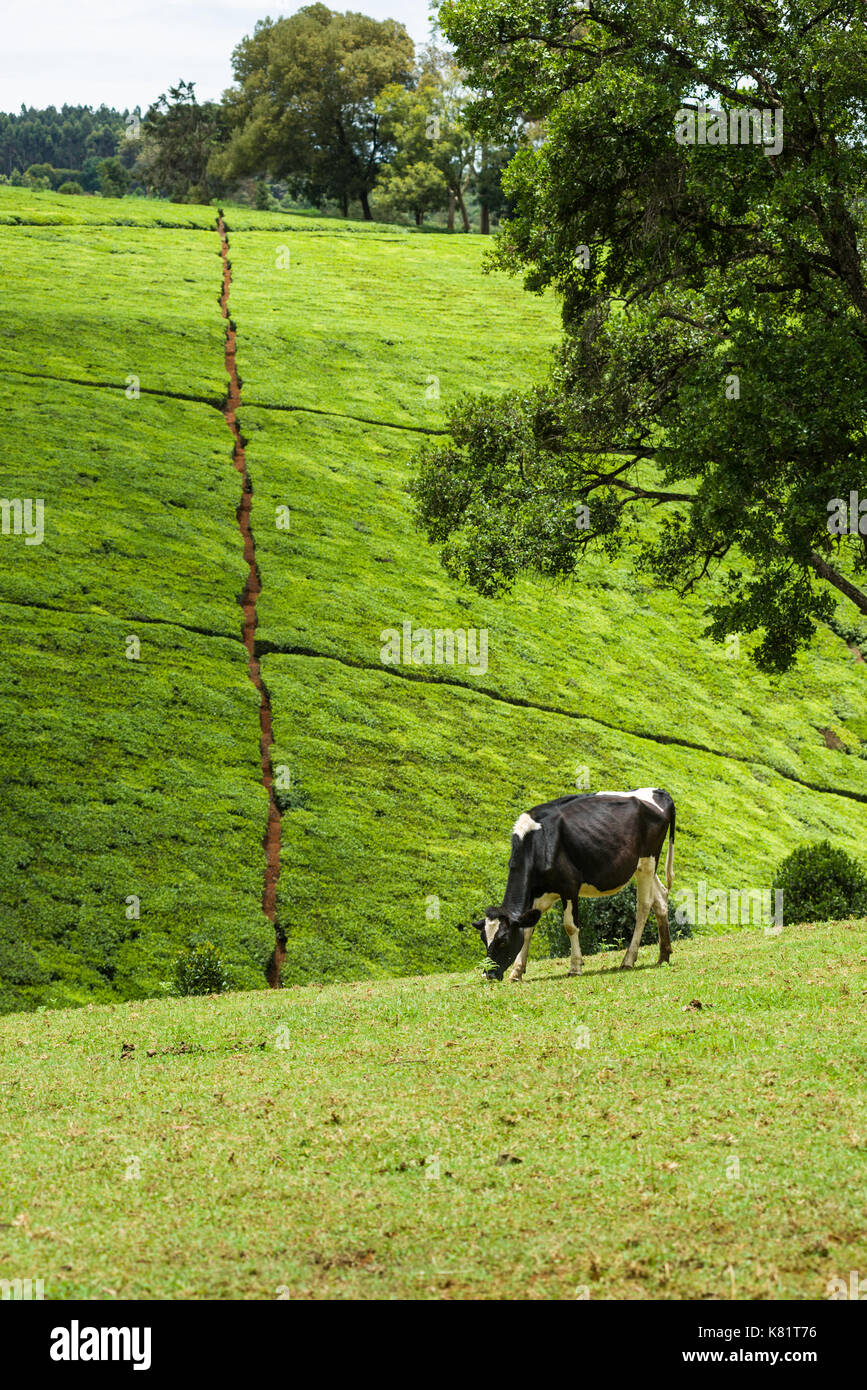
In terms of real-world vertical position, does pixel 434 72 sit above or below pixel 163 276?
above

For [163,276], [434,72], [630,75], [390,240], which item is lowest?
[630,75]

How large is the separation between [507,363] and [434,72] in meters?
67.3

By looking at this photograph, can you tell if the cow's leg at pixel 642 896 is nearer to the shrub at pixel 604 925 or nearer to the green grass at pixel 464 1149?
the green grass at pixel 464 1149

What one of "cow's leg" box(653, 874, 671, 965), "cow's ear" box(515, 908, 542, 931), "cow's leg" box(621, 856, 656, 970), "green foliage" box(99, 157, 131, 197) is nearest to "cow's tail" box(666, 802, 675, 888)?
"cow's leg" box(653, 874, 671, 965)

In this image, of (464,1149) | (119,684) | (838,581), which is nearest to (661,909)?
→ (838,581)

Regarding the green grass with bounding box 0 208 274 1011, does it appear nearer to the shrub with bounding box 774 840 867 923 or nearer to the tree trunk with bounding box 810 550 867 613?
the shrub with bounding box 774 840 867 923

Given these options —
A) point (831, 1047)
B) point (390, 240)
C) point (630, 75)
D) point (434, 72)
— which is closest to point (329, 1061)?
Answer: point (831, 1047)

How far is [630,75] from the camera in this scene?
19375 millimetres

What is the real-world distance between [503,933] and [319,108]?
373 ft

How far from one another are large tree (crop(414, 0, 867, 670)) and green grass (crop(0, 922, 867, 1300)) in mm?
8276

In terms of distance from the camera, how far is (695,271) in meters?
22.2

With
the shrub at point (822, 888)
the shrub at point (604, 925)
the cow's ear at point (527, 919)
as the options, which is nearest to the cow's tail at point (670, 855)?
the cow's ear at point (527, 919)

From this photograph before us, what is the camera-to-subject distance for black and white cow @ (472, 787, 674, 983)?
18469 millimetres
